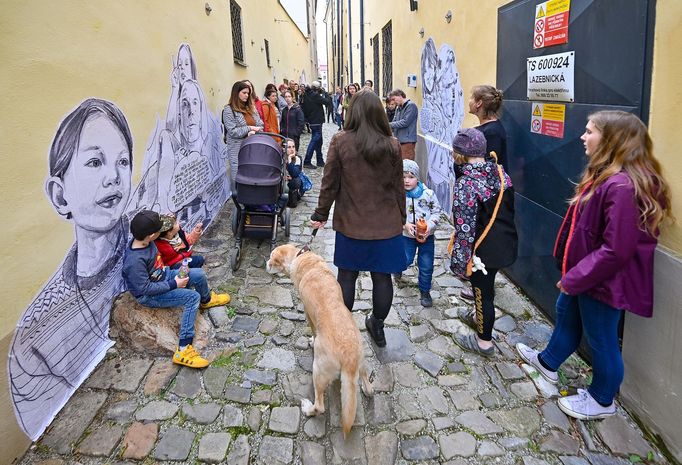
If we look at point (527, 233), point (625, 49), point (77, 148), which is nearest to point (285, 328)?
point (77, 148)

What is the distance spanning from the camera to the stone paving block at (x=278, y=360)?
10.7ft

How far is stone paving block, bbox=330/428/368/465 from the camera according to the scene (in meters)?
2.48

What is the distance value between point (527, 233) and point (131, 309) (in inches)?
135

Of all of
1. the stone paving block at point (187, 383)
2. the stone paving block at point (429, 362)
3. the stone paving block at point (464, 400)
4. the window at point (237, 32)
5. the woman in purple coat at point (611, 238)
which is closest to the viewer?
the woman in purple coat at point (611, 238)

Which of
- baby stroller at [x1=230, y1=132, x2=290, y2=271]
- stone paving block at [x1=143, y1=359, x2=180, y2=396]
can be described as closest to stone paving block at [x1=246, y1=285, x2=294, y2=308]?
baby stroller at [x1=230, y1=132, x2=290, y2=271]

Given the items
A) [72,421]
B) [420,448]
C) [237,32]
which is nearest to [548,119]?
[420,448]

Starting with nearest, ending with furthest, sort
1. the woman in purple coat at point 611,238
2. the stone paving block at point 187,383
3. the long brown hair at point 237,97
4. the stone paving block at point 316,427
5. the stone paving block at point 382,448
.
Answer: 1. the woman in purple coat at point 611,238
2. the stone paving block at point 382,448
3. the stone paving block at point 316,427
4. the stone paving block at point 187,383
5. the long brown hair at point 237,97

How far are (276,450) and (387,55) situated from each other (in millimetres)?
12014

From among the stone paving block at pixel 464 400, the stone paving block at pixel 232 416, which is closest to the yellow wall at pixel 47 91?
the stone paving block at pixel 232 416

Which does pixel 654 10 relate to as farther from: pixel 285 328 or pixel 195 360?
pixel 195 360

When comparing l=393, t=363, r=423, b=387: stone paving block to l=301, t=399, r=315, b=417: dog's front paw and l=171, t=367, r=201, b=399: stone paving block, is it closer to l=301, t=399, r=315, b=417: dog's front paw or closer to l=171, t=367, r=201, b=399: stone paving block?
l=301, t=399, r=315, b=417: dog's front paw

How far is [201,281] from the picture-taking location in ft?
12.5

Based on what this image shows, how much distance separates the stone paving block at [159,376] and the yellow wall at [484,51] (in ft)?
10.4

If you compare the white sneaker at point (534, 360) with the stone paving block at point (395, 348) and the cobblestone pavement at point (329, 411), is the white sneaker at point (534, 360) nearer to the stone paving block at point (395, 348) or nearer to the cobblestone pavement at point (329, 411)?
the cobblestone pavement at point (329, 411)
